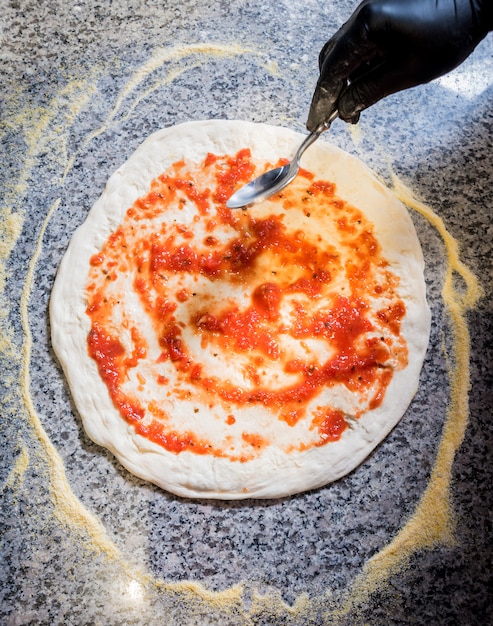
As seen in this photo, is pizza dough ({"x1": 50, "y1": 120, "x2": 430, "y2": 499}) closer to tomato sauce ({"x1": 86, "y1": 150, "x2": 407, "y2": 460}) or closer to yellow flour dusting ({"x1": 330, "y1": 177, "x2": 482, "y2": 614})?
tomato sauce ({"x1": 86, "y1": 150, "x2": 407, "y2": 460})

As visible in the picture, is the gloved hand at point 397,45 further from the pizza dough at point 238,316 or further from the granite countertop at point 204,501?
the granite countertop at point 204,501

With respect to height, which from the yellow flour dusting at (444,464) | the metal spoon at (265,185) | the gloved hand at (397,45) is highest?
the gloved hand at (397,45)

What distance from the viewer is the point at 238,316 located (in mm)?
2080

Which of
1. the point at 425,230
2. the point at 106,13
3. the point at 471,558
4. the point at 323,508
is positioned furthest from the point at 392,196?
the point at 106,13

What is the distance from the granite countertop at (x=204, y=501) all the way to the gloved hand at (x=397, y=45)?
1.83 ft

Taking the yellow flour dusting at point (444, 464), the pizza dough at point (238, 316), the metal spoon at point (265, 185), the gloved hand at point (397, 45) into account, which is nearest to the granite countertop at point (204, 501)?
the yellow flour dusting at point (444, 464)

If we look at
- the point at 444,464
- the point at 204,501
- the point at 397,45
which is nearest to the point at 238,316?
the point at 204,501

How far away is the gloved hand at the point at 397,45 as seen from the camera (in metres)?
1.75

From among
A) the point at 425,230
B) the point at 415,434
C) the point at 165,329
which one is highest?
the point at 425,230

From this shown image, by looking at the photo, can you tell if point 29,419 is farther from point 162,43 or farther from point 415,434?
point 162,43

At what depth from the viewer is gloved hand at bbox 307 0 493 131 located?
1747mm

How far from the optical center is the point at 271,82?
2510 mm

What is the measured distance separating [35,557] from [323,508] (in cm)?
100

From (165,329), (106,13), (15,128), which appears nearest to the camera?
(165,329)
